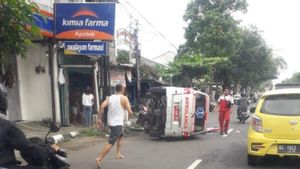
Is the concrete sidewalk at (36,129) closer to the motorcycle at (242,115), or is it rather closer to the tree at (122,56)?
the motorcycle at (242,115)

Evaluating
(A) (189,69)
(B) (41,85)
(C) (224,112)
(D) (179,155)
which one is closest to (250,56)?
(A) (189,69)

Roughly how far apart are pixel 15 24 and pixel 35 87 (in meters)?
11.2

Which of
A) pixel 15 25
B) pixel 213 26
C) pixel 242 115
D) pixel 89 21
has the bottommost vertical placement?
pixel 242 115

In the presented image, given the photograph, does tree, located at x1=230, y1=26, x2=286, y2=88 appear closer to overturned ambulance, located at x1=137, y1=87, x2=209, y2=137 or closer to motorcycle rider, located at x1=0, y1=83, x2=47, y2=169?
overturned ambulance, located at x1=137, y1=87, x2=209, y2=137

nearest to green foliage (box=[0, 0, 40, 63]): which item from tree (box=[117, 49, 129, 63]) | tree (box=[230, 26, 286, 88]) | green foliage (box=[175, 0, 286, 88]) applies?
tree (box=[117, 49, 129, 63])

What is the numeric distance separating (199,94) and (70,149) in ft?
15.7

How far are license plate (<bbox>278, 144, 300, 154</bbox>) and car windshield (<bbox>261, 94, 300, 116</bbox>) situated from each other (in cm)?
56

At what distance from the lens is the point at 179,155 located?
12.1 metres

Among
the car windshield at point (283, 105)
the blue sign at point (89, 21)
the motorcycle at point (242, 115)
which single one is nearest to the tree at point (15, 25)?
the car windshield at point (283, 105)

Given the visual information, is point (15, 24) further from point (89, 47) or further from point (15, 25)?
point (89, 47)

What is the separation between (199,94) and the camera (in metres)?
16.6

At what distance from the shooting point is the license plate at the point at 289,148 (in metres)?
9.48

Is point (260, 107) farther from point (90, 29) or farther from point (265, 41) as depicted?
point (265, 41)

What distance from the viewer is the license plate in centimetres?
948
